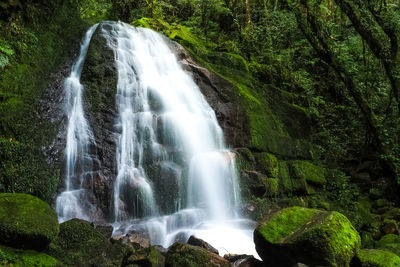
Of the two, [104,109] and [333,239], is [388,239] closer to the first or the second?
[333,239]

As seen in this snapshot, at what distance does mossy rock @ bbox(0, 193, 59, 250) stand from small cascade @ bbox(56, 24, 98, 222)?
162 centimetres

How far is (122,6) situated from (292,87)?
28.3ft

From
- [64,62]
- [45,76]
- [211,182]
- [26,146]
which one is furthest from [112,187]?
[64,62]

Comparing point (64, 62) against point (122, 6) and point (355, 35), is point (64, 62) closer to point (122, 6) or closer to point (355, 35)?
point (122, 6)

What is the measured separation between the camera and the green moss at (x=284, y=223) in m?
4.35

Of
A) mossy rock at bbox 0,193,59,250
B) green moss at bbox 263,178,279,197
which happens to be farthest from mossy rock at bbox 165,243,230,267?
green moss at bbox 263,178,279,197

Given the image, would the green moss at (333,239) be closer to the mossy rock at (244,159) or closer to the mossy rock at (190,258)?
the mossy rock at (190,258)

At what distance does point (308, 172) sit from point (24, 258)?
7.85 m

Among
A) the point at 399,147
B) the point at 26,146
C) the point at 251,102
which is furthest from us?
the point at 399,147

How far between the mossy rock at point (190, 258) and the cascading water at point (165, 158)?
1.29 m

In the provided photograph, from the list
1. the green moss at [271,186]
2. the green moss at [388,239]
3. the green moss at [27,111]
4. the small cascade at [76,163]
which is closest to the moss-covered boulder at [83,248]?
the small cascade at [76,163]

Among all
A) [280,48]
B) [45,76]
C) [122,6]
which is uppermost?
[122,6]

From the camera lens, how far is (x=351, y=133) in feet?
41.0

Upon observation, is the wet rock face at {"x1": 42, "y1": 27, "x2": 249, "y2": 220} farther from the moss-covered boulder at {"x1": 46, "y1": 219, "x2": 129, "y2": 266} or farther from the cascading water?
the moss-covered boulder at {"x1": 46, "y1": 219, "x2": 129, "y2": 266}
